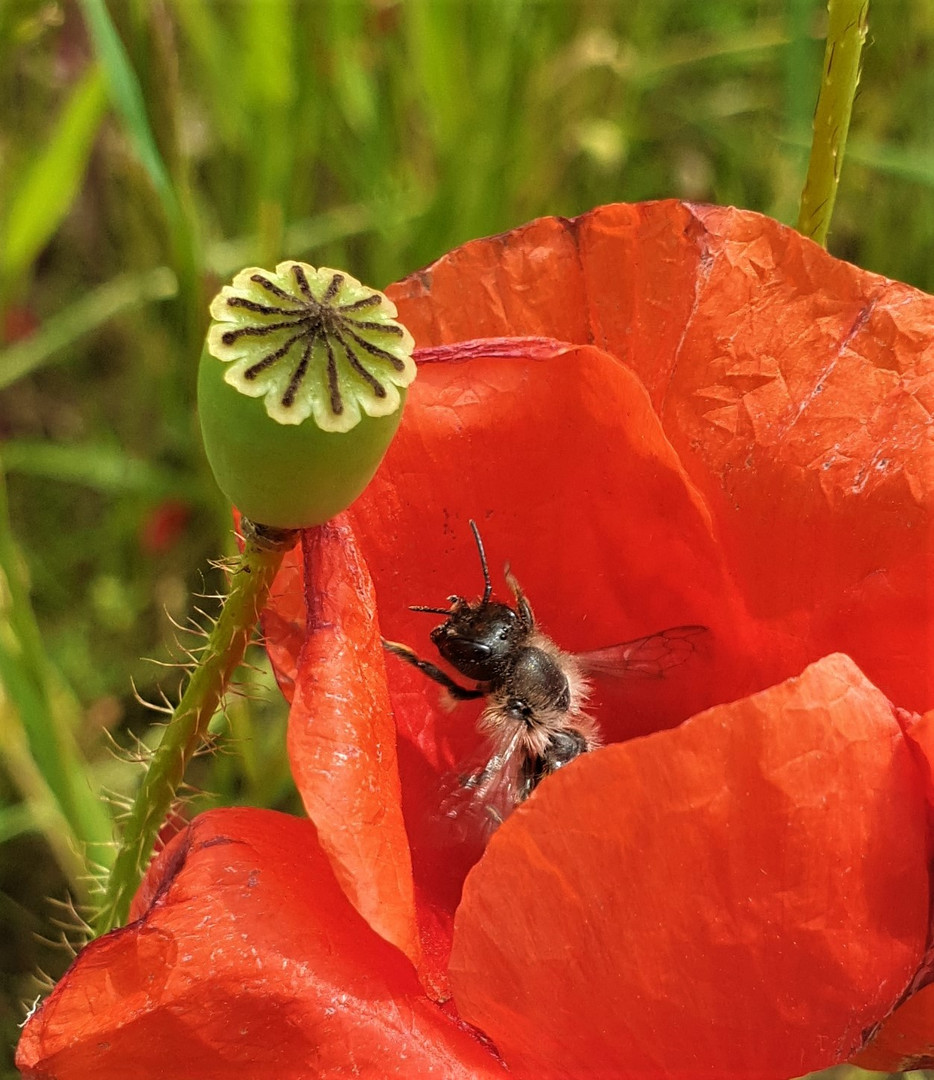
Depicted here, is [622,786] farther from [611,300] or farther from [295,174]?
[295,174]

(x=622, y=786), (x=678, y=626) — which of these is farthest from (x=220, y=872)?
(x=678, y=626)

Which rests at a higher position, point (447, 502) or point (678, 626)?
point (447, 502)

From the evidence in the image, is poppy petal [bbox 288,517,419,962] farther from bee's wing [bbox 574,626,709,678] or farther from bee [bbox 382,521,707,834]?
bee's wing [bbox 574,626,709,678]

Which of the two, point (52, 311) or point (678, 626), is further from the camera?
point (52, 311)

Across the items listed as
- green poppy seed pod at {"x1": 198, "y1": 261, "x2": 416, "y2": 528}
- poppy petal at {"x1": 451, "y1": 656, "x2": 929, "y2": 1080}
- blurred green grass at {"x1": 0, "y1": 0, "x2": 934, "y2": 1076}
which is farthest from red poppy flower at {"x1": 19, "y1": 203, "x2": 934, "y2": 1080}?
blurred green grass at {"x1": 0, "y1": 0, "x2": 934, "y2": 1076}

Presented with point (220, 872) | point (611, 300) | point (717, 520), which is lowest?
point (220, 872)

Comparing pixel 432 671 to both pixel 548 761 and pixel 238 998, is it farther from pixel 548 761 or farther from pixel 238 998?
pixel 238 998

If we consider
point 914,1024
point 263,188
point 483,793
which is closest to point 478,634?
point 483,793
